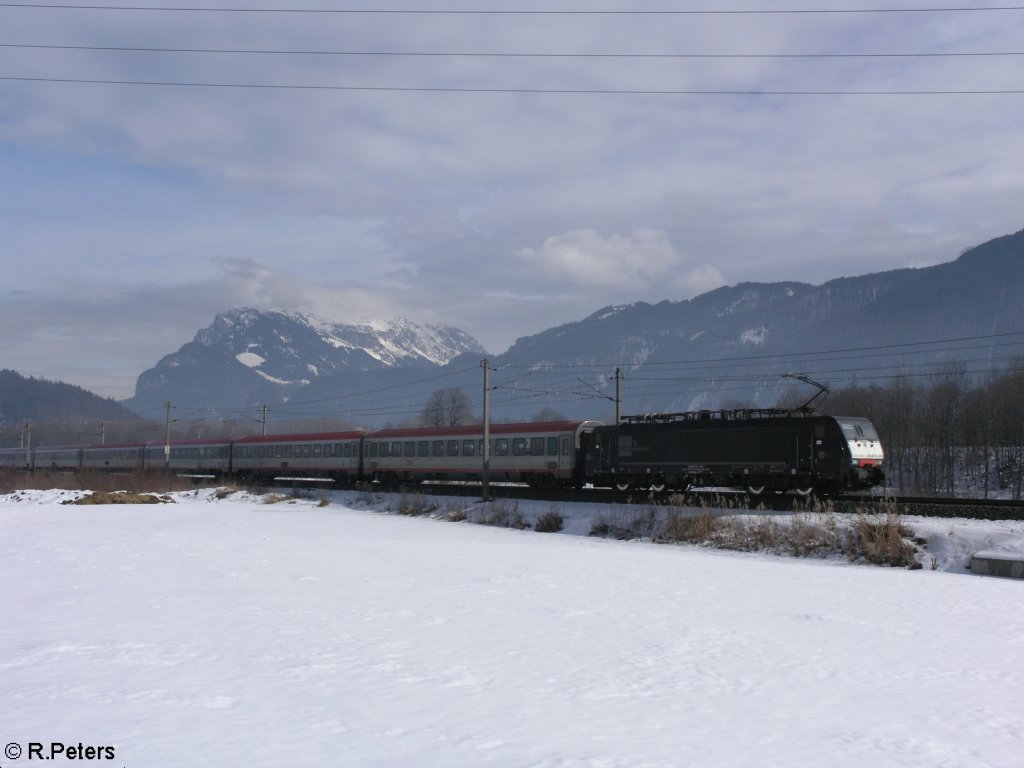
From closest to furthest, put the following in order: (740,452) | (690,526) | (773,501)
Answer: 1. (690,526)
2. (773,501)
3. (740,452)

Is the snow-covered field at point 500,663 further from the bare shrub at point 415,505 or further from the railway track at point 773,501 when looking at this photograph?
the bare shrub at point 415,505

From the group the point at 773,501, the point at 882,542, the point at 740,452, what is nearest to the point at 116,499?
the point at 740,452

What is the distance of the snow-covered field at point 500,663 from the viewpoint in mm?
7777

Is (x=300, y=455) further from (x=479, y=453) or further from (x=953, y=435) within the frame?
(x=953, y=435)

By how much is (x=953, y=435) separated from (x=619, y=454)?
60.6 meters

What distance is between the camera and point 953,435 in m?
86.6

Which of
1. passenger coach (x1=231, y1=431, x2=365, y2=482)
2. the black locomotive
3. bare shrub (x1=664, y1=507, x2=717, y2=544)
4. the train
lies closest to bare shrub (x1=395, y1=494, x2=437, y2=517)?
the train

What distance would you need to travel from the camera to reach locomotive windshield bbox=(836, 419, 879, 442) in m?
33.2

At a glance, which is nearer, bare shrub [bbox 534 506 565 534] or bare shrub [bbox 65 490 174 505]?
bare shrub [bbox 534 506 565 534]

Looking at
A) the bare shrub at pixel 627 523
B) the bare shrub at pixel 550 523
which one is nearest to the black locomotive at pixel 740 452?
the bare shrub at pixel 627 523

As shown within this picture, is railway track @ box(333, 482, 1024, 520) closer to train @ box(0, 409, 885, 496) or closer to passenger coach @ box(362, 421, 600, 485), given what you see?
train @ box(0, 409, 885, 496)

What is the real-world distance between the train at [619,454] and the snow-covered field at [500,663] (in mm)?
12351

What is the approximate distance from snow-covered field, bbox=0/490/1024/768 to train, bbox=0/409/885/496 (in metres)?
12.4

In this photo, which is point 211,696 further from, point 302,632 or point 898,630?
point 898,630
